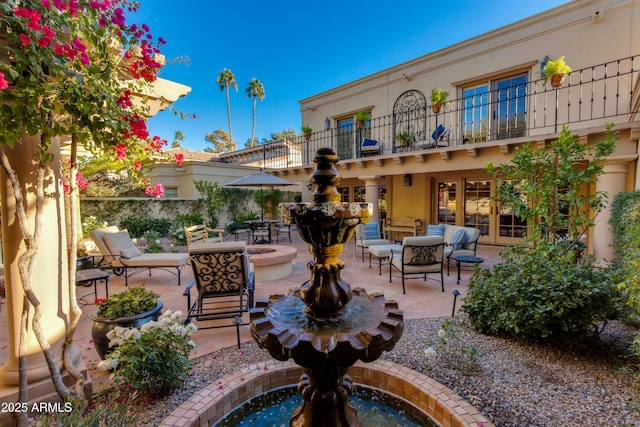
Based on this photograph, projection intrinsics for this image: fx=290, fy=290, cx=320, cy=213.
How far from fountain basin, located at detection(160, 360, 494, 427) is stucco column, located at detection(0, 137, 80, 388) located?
1.16 metres

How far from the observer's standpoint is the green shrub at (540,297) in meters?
2.80

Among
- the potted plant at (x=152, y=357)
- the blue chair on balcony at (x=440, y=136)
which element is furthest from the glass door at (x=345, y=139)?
the potted plant at (x=152, y=357)

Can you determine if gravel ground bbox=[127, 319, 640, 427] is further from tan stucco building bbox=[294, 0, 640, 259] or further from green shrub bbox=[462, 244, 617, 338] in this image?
tan stucco building bbox=[294, 0, 640, 259]

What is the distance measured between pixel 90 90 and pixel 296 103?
1211 centimetres

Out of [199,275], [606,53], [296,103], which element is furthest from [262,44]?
[199,275]

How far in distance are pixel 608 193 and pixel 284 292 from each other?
20.4 ft

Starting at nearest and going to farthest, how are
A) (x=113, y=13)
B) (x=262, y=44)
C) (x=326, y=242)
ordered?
(x=326, y=242), (x=113, y=13), (x=262, y=44)

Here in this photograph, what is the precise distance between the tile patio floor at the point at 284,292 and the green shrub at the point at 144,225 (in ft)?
16.7

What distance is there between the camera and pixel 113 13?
2.09 meters

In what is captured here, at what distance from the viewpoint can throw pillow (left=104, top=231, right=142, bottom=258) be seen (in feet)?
18.5

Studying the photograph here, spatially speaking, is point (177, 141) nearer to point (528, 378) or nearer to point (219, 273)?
point (219, 273)

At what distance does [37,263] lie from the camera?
2104 mm

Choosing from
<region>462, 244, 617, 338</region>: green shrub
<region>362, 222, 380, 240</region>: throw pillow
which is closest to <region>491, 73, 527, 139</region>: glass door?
<region>362, 222, 380, 240</region>: throw pillow

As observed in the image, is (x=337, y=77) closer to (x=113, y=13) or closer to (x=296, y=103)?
(x=296, y=103)
